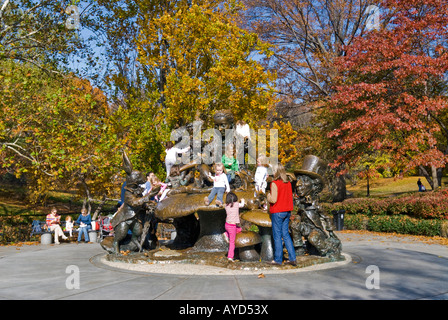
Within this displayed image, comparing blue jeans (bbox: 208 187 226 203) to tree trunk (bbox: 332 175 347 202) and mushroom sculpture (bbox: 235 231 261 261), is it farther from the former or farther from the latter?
tree trunk (bbox: 332 175 347 202)

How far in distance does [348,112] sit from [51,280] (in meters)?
16.4

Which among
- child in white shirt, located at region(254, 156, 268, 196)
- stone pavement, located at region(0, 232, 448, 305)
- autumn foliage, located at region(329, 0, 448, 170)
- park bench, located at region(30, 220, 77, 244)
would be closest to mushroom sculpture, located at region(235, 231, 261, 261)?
stone pavement, located at region(0, 232, 448, 305)

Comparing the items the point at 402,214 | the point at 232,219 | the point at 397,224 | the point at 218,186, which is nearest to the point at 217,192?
the point at 218,186

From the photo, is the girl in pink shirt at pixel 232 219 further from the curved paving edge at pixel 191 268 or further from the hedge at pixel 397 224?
the hedge at pixel 397 224

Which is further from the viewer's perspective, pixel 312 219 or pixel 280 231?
pixel 312 219

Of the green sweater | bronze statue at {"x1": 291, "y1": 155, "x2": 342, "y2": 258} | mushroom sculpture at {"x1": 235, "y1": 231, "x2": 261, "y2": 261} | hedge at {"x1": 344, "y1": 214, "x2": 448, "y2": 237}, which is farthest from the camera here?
hedge at {"x1": 344, "y1": 214, "x2": 448, "y2": 237}

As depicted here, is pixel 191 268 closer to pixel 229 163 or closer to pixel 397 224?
pixel 229 163

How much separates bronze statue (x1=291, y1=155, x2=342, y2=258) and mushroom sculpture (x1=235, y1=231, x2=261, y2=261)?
3.04ft

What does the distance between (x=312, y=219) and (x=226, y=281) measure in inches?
103

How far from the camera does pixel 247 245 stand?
7.49 meters

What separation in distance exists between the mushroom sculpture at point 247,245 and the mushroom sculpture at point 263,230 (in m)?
0.12

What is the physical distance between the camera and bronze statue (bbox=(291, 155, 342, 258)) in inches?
305

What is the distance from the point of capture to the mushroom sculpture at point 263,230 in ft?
24.5

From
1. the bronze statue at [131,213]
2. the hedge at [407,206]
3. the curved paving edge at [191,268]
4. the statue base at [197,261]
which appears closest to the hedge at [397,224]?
the hedge at [407,206]
